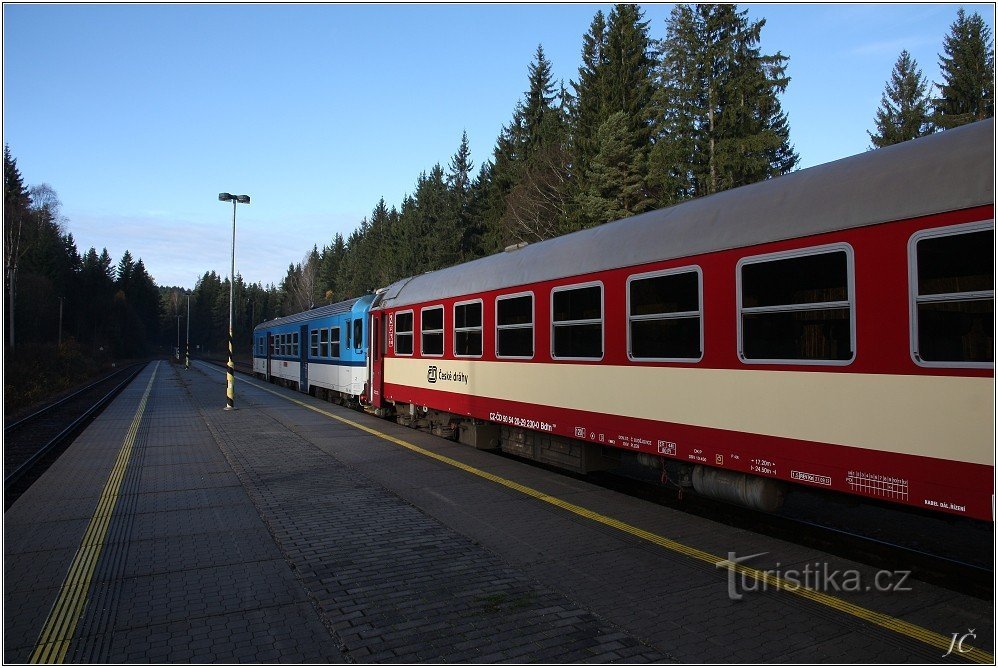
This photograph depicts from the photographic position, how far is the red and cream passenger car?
14.2 ft

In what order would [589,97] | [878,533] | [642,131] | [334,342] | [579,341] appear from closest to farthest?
[878,533]
[579,341]
[334,342]
[642,131]
[589,97]

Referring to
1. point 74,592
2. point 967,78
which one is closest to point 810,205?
point 74,592

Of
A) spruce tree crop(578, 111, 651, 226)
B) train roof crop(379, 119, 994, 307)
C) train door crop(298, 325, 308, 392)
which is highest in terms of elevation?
spruce tree crop(578, 111, 651, 226)

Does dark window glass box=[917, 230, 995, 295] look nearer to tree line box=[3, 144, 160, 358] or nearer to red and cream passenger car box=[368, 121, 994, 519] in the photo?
red and cream passenger car box=[368, 121, 994, 519]

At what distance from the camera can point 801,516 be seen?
7.24 metres

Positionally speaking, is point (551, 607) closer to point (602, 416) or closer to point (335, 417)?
point (602, 416)

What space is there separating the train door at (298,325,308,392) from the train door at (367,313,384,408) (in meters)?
10.8

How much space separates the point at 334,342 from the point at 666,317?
52.9ft

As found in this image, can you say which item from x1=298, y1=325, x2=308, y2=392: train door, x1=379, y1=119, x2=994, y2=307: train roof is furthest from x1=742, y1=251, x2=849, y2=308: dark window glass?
x1=298, y1=325, x2=308, y2=392: train door

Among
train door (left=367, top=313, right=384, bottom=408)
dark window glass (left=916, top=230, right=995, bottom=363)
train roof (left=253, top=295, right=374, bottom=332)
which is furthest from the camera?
train roof (left=253, top=295, right=374, bottom=332)

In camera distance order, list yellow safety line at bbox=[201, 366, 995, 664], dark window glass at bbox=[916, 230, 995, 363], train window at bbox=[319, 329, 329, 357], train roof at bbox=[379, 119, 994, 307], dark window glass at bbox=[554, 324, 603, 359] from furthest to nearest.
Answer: train window at bbox=[319, 329, 329, 357], dark window glass at bbox=[554, 324, 603, 359], train roof at bbox=[379, 119, 994, 307], dark window glass at bbox=[916, 230, 995, 363], yellow safety line at bbox=[201, 366, 995, 664]

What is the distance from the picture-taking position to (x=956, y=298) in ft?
14.1

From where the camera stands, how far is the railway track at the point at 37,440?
10.4 m

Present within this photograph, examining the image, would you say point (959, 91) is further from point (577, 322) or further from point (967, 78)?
point (577, 322)
